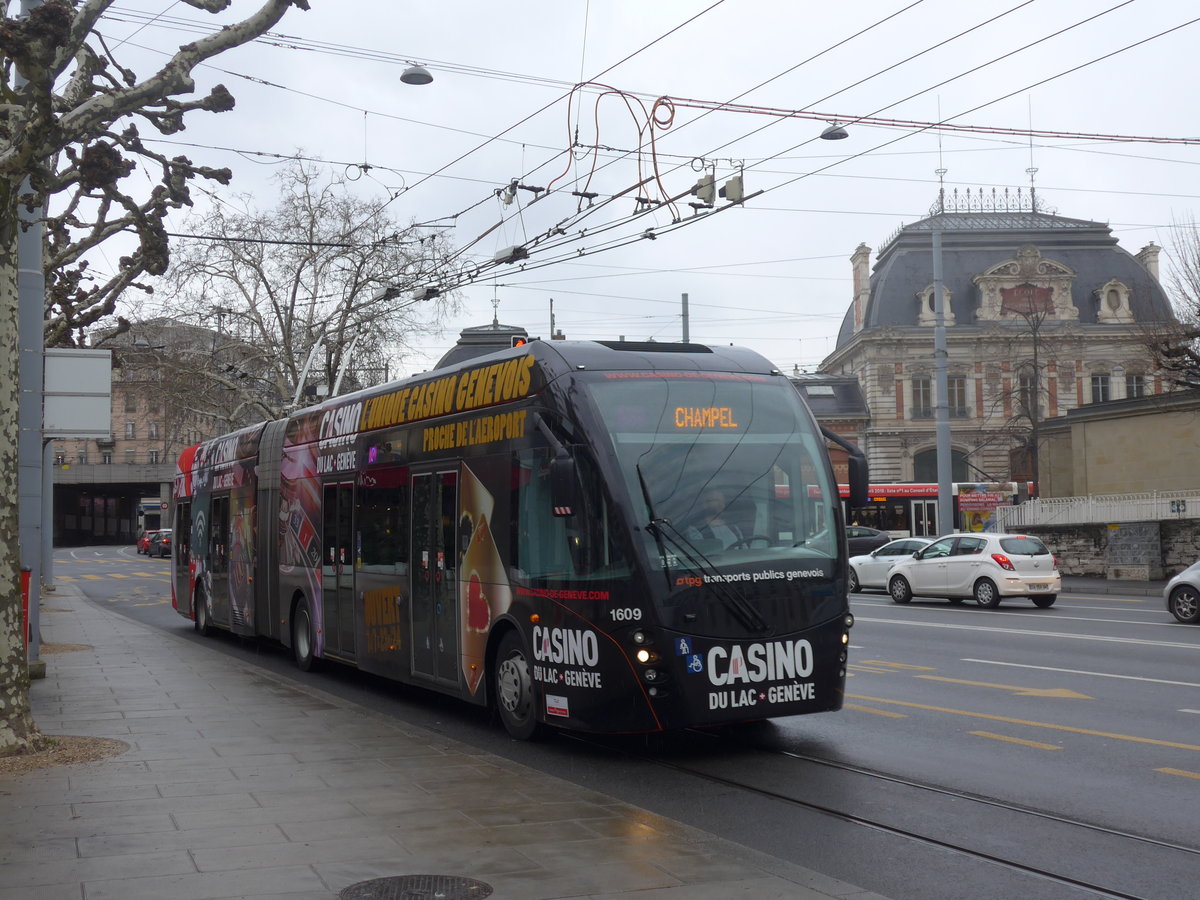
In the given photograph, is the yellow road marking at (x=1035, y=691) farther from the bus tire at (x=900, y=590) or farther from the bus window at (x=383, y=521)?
the bus tire at (x=900, y=590)

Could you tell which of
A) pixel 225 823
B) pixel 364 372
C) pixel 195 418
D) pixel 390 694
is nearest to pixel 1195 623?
pixel 390 694

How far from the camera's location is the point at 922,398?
249 ft

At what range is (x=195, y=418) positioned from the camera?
2028 inches

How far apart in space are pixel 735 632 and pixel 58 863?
15.2 feet

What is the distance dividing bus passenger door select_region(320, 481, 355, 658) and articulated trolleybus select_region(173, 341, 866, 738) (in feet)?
5.42

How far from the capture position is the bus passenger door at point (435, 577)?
36.2 ft

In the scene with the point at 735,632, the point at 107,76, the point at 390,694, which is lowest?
the point at 390,694

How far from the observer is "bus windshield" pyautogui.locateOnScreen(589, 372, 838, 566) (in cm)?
908

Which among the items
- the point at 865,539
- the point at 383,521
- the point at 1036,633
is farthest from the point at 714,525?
the point at 865,539

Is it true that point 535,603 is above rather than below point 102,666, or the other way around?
above

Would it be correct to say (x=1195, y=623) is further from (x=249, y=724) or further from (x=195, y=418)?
(x=195, y=418)

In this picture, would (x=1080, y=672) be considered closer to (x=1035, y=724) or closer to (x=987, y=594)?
(x=1035, y=724)

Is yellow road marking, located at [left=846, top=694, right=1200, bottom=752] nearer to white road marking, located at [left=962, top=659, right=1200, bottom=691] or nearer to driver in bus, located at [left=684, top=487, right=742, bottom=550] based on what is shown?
white road marking, located at [left=962, top=659, right=1200, bottom=691]

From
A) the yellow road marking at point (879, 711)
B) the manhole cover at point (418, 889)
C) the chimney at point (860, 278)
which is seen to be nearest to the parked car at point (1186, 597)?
the yellow road marking at point (879, 711)
